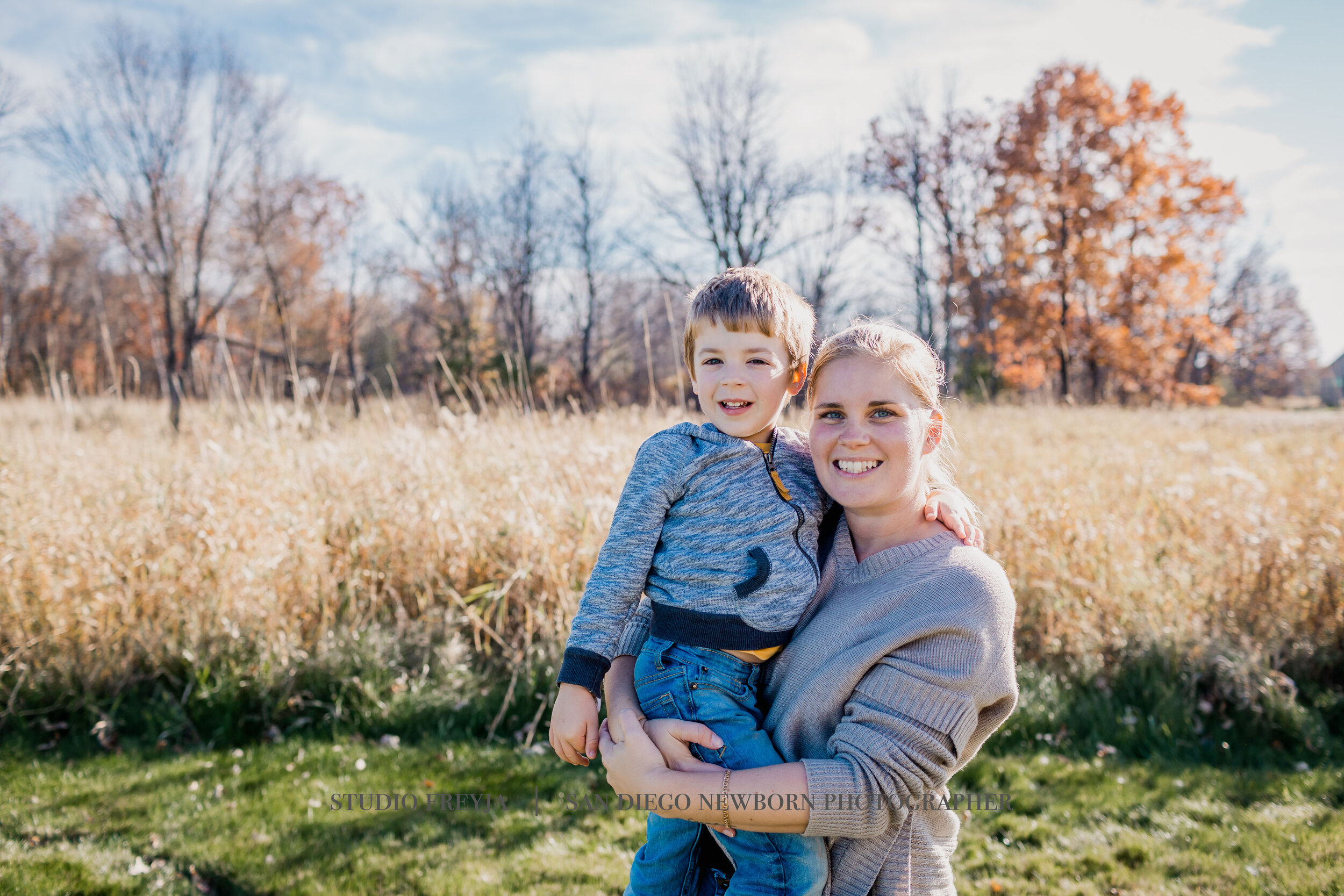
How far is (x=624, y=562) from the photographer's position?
5.27ft

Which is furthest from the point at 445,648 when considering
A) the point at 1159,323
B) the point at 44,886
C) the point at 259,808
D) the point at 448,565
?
the point at 1159,323

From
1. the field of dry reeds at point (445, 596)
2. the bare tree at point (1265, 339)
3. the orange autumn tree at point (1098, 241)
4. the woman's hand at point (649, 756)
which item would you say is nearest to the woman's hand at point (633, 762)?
the woman's hand at point (649, 756)

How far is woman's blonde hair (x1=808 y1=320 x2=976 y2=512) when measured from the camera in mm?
1589

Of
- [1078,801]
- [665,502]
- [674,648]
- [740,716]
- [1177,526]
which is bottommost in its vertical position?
[1078,801]

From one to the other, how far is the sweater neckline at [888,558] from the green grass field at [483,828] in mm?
1644

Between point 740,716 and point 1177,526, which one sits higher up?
point 740,716

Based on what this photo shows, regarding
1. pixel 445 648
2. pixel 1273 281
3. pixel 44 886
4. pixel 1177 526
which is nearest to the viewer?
pixel 44 886

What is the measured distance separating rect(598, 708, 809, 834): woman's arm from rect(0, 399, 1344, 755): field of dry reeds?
227 cm

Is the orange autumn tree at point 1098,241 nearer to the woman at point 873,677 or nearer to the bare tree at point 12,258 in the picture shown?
the woman at point 873,677

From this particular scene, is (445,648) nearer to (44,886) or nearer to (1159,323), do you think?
(44,886)

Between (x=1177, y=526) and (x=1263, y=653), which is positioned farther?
(x=1177, y=526)

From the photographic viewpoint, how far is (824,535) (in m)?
1.80

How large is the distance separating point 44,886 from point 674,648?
8.10ft

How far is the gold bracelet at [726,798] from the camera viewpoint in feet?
4.42
